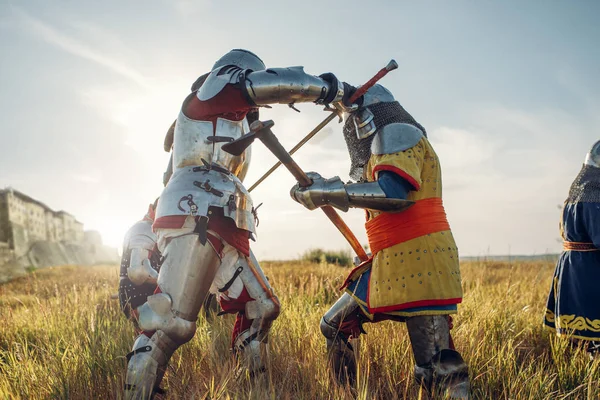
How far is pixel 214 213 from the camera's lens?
254 centimetres

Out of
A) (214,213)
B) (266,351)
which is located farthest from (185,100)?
(266,351)

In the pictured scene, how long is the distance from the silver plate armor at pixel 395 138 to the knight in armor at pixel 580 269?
75.9 inches

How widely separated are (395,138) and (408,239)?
516 mm

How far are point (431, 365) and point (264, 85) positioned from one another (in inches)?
68.0

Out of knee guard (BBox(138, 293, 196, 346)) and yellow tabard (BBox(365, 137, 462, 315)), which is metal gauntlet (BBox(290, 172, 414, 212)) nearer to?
yellow tabard (BBox(365, 137, 462, 315))

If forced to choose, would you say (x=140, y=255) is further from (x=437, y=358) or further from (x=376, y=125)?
(x=437, y=358)

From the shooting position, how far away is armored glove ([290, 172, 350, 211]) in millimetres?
2191

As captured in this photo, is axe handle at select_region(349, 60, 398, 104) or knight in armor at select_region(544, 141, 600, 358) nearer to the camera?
axe handle at select_region(349, 60, 398, 104)

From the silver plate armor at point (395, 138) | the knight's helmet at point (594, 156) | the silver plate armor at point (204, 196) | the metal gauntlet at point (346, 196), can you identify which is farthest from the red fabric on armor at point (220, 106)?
the knight's helmet at point (594, 156)

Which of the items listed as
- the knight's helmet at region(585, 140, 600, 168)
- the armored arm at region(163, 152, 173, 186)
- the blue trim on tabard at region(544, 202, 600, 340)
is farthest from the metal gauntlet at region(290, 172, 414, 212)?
the knight's helmet at region(585, 140, 600, 168)

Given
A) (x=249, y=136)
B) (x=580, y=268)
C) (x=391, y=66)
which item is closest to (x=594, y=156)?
(x=580, y=268)

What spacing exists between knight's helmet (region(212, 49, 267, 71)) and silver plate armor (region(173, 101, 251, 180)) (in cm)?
44

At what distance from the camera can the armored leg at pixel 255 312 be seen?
266 cm

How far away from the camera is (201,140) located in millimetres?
2680
